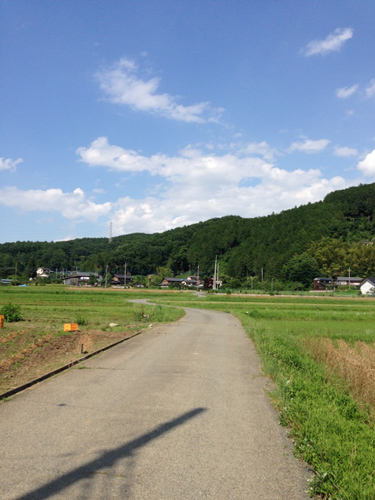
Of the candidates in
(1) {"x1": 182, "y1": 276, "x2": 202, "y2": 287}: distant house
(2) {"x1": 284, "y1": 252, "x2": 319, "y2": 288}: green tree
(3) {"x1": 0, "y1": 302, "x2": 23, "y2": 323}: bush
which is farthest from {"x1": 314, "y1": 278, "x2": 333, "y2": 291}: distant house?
(3) {"x1": 0, "y1": 302, "x2": 23, "y2": 323}: bush

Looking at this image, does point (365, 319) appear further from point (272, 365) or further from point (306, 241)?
point (306, 241)

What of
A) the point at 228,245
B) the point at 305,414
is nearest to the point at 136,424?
the point at 305,414

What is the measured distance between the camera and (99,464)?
457cm

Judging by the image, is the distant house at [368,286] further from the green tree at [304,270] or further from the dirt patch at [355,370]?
the dirt patch at [355,370]

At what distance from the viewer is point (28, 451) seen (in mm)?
4922

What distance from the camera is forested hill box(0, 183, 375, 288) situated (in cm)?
12454

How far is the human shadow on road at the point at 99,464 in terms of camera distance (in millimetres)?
3916

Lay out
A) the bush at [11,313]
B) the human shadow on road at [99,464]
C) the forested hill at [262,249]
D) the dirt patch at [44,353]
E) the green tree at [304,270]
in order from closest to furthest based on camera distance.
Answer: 1. the human shadow on road at [99,464]
2. the dirt patch at [44,353]
3. the bush at [11,313]
4. the green tree at [304,270]
5. the forested hill at [262,249]

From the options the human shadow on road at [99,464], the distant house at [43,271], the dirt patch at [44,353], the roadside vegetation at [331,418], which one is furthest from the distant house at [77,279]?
the human shadow on road at [99,464]

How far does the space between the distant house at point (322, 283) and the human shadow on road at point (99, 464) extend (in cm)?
10901

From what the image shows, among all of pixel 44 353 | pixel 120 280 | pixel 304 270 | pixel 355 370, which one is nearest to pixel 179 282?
pixel 120 280

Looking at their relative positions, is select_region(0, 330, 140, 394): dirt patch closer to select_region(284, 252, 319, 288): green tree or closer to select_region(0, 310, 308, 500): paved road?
select_region(0, 310, 308, 500): paved road

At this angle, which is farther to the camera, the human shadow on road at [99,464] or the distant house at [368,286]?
the distant house at [368,286]

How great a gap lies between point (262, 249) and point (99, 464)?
471 feet
